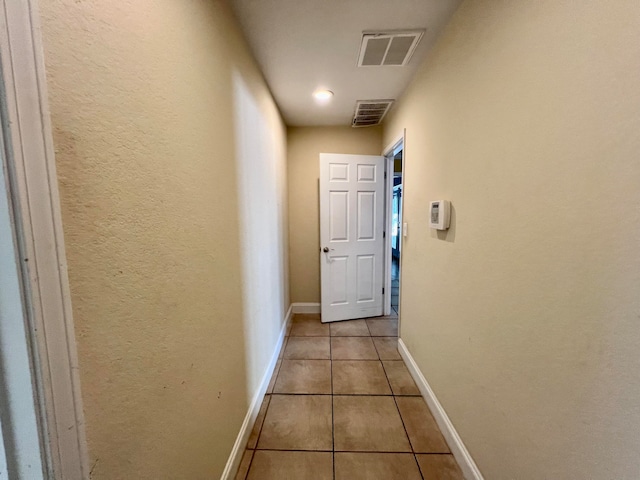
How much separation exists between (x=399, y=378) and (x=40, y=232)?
2.24 meters

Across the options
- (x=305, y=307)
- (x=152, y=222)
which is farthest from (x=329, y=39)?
(x=305, y=307)

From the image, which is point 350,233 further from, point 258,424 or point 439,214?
point 258,424

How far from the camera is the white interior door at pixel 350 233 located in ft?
9.55

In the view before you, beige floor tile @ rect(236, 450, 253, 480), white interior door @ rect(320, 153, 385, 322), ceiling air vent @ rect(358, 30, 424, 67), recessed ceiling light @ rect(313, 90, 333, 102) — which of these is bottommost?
beige floor tile @ rect(236, 450, 253, 480)

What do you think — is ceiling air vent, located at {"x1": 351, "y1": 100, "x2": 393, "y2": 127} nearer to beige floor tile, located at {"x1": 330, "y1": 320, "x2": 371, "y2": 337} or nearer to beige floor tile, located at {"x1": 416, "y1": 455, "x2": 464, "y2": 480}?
beige floor tile, located at {"x1": 330, "y1": 320, "x2": 371, "y2": 337}

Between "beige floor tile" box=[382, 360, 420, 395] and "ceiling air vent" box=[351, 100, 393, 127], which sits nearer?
"beige floor tile" box=[382, 360, 420, 395]

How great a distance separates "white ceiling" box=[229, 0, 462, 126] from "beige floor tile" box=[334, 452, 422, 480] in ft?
7.90

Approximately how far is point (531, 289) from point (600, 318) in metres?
0.22

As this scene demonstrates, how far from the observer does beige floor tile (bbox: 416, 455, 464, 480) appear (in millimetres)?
1271

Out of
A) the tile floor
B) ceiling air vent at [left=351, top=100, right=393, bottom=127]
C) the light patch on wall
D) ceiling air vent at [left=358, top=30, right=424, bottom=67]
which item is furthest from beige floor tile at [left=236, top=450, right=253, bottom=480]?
ceiling air vent at [left=351, top=100, right=393, bottom=127]

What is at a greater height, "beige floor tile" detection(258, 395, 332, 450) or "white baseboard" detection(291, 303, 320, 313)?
"white baseboard" detection(291, 303, 320, 313)

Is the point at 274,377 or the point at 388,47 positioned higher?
the point at 388,47

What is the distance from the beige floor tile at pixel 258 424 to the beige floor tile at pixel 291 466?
72 mm

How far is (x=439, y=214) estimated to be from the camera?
150 cm
